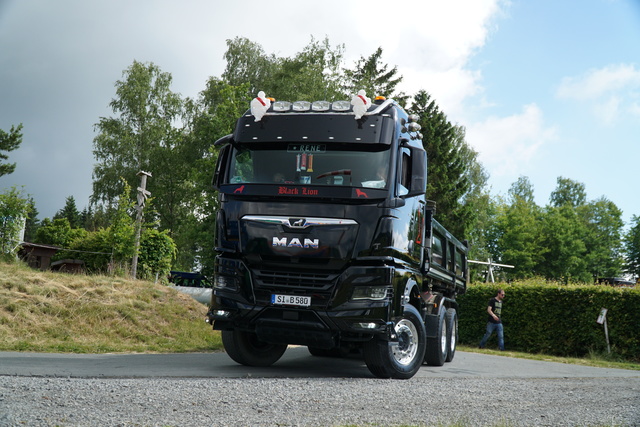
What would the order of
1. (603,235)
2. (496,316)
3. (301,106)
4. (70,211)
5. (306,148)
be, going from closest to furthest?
(306,148), (301,106), (496,316), (603,235), (70,211)

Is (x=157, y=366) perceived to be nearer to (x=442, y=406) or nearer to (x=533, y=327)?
(x=442, y=406)

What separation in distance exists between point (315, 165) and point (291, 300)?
1824 mm

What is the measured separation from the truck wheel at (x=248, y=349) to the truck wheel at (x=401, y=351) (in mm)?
1840

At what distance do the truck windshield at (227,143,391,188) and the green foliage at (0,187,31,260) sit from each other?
13.9 meters

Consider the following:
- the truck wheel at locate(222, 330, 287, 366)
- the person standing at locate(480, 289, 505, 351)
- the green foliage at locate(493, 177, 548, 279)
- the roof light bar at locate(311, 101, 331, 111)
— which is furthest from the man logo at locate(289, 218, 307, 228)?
the green foliage at locate(493, 177, 548, 279)

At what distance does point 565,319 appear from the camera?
1916cm

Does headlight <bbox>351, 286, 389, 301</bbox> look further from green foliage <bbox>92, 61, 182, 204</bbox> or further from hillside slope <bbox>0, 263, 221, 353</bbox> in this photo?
green foliage <bbox>92, 61, 182, 204</bbox>

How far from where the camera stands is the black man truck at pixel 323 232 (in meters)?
7.66

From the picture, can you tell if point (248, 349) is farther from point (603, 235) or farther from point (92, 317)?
point (603, 235)

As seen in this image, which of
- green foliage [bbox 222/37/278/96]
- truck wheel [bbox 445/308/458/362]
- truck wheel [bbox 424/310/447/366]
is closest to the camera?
truck wheel [bbox 424/310/447/366]

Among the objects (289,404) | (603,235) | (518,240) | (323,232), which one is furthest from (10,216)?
(603,235)

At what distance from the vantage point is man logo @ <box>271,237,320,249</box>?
7672mm

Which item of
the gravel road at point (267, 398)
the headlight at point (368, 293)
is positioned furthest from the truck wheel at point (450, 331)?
the headlight at point (368, 293)

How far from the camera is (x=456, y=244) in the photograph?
14156 mm
